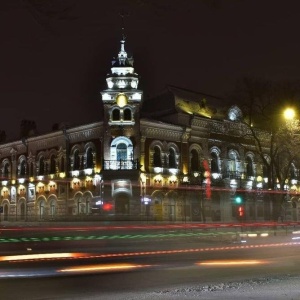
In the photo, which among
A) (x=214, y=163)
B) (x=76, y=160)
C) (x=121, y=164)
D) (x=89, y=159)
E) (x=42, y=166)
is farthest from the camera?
(x=214, y=163)

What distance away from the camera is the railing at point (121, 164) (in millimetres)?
50500

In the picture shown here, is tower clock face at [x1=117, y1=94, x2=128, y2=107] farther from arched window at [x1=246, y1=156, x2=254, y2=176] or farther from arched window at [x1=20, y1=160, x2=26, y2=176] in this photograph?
arched window at [x1=246, y1=156, x2=254, y2=176]

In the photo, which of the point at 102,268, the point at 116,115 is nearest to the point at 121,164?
the point at 116,115

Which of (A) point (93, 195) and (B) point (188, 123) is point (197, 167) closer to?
(B) point (188, 123)

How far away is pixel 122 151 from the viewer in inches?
2030

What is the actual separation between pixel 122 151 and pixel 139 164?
6.39 ft

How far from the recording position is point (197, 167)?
57.6 m

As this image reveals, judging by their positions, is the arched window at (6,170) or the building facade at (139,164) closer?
the building facade at (139,164)

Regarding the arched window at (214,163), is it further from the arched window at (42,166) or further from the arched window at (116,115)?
the arched window at (42,166)

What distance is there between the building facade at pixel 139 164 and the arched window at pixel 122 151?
0.09m

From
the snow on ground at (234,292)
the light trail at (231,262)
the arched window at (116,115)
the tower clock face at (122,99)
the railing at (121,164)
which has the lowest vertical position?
the light trail at (231,262)

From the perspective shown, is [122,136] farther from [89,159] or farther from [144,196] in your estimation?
[144,196]

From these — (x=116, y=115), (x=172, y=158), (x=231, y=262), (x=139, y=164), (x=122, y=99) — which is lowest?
(x=231, y=262)

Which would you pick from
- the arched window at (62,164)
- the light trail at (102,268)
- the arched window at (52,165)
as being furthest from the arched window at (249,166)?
the light trail at (102,268)
